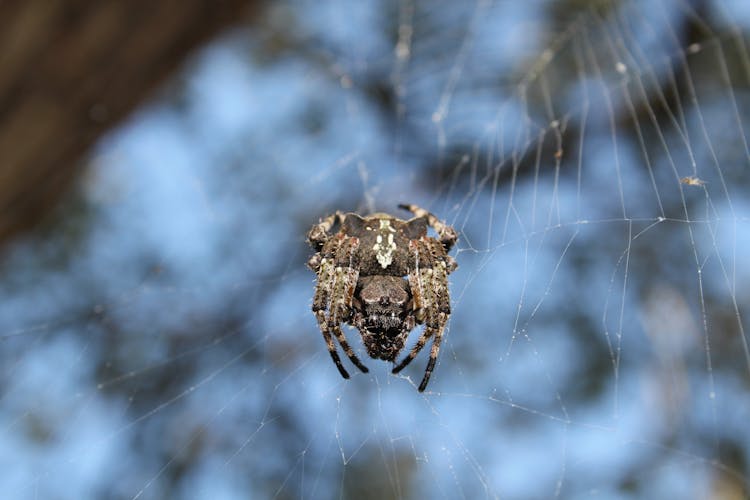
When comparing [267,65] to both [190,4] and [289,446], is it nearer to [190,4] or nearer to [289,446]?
[289,446]

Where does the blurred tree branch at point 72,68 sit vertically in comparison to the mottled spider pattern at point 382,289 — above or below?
above

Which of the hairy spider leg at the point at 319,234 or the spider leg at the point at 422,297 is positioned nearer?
the spider leg at the point at 422,297

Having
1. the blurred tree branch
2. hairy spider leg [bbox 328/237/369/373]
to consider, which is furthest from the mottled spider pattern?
the blurred tree branch

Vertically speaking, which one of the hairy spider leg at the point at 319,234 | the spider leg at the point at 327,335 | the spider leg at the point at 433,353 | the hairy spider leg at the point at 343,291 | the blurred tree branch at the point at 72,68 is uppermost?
the blurred tree branch at the point at 72,68

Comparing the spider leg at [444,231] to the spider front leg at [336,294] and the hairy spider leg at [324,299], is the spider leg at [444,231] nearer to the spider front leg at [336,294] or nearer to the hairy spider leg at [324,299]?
the spider front leg at [336,294]

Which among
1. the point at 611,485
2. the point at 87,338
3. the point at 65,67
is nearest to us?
the point at 65,67

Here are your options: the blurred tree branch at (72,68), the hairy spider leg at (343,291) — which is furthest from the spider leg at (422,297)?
the blurred tree branch at (72,68)

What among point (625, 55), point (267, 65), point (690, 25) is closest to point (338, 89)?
point (267, 65)
